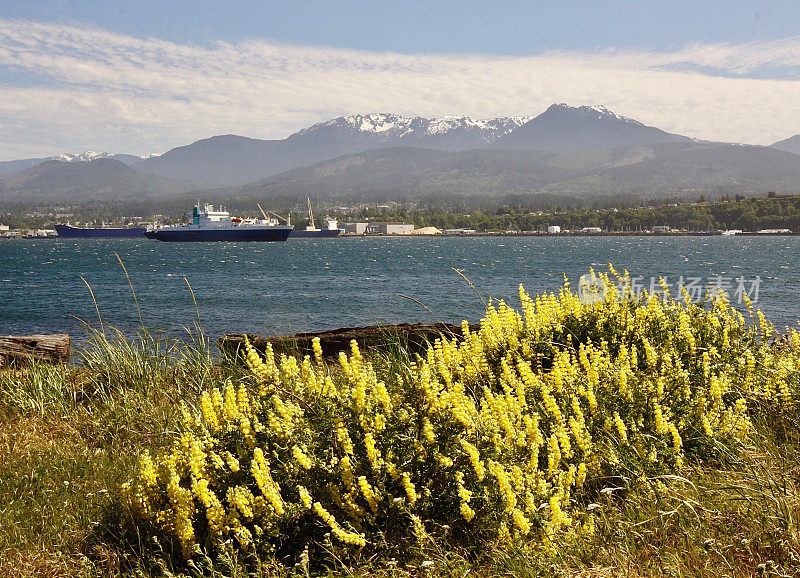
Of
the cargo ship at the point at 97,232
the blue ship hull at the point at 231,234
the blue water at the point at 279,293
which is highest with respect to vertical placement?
the cargo ship at the point at 97,232

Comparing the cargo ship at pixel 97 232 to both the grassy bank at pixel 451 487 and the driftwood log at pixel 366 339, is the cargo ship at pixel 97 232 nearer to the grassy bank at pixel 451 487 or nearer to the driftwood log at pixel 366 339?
the driftwood log at pixel 366 339

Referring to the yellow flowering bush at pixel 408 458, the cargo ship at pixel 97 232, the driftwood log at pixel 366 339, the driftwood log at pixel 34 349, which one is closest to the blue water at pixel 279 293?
the driftwood log at pixel 34 349

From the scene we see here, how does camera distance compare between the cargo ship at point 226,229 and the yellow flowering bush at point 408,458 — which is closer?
the yellow flowering bush at point 408,458

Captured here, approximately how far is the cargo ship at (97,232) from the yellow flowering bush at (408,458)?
191025 millimetres

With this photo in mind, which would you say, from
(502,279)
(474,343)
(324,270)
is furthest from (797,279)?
(474,343)

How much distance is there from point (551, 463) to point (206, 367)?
3.89m

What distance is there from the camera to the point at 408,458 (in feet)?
10.5

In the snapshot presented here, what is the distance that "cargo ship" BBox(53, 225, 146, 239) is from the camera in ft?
598

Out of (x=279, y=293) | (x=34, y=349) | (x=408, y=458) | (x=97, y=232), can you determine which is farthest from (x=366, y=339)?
(x=97, y=232)

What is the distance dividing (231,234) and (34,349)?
5361 inches

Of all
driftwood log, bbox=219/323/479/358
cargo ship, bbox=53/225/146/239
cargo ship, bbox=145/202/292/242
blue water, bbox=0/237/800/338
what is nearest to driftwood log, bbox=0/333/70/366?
driftwood log, bbox=219/323/479/358

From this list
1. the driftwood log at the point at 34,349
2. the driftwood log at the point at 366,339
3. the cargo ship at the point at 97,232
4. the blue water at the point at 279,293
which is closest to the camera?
the driftwood log at the point at 366,339

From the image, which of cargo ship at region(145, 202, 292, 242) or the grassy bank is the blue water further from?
cargo ship at region(145, 202, 292, 242)

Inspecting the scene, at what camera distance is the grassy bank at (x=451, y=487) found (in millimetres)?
3031
